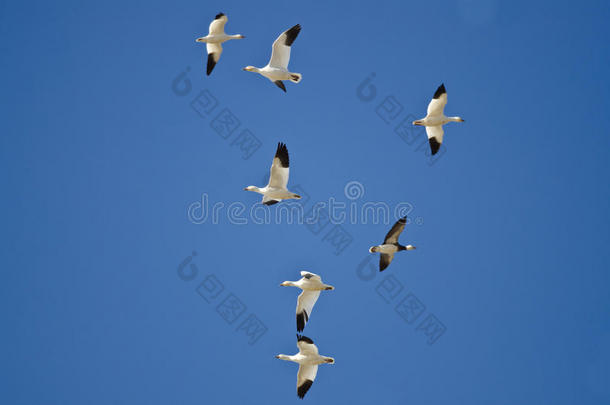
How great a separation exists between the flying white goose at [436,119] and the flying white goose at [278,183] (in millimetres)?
6036

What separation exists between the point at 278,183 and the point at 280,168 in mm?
707

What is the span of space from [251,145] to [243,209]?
2383 cm

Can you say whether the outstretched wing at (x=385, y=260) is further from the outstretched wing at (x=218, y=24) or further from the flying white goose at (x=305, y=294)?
the outstretched wing at (x=218, y=24)

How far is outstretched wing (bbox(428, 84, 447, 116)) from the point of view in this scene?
28359 mm

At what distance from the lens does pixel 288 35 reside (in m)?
27.3

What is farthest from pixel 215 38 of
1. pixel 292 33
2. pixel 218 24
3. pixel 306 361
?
pixel 306 361

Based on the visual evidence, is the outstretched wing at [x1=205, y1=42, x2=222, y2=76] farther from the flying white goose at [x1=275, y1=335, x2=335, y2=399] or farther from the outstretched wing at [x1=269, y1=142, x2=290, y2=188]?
the flying white goose at [x1=275, y1=335, x2=335, y2=399]

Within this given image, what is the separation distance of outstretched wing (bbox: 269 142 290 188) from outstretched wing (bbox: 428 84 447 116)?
21.9 feet

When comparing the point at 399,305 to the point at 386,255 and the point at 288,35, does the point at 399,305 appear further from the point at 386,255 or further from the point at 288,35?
the point at 288,35

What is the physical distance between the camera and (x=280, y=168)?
88.0 ft

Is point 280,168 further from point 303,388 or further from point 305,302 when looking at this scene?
point 303,388

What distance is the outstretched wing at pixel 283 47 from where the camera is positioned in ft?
89.4

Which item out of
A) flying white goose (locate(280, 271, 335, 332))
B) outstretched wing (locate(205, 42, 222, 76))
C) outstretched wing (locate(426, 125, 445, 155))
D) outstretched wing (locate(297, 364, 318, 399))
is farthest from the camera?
outstretched wing (locate(205, 42, 222, 76))

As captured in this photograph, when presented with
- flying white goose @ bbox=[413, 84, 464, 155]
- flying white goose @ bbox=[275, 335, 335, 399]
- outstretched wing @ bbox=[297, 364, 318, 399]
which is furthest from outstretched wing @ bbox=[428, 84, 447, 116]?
outstretched wing @ bbox=[297, 364, 318, 399]
